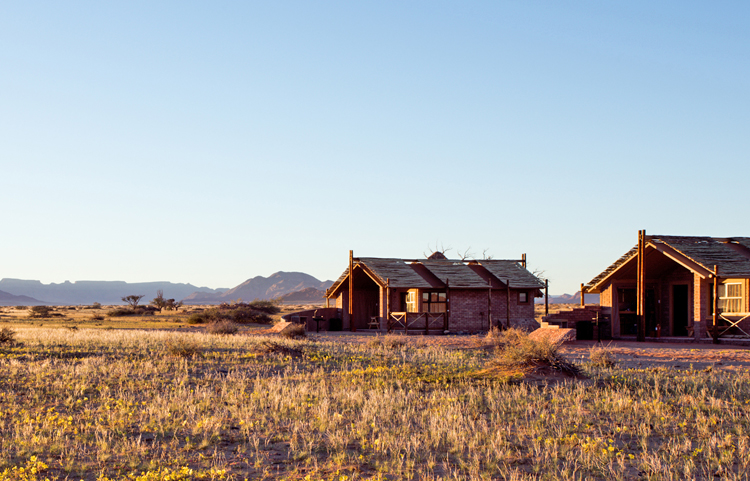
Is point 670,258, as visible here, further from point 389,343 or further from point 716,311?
point 389,343

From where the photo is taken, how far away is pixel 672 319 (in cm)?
2902

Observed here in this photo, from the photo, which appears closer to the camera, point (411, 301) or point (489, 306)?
point (489, 306)

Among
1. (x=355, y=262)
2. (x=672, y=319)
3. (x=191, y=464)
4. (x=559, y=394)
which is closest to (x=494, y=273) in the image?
(x=355, y=262)

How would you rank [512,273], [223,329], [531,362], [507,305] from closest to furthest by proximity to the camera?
[531,362] < [223,329] < [507,305] < [512,273]

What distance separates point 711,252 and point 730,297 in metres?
2.07

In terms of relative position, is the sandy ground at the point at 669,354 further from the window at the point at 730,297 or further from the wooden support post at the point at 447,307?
the wooden support post at the point at 447,307

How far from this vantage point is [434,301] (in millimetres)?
35781

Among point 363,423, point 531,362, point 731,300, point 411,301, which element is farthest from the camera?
point 411,301

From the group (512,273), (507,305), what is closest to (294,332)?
(507,305)

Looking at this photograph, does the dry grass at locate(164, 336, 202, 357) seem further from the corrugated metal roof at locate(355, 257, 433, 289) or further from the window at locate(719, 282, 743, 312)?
the window at locate(719, 282, 743, 312)

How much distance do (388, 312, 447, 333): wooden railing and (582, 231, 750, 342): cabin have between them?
7.99 meters

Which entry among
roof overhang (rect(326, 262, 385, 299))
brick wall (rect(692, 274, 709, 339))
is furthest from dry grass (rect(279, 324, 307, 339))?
brick wall (rect(692, 274, 709, 339))

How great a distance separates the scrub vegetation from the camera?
753 centimetres

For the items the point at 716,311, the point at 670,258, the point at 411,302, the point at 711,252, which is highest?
the point at 711,252
